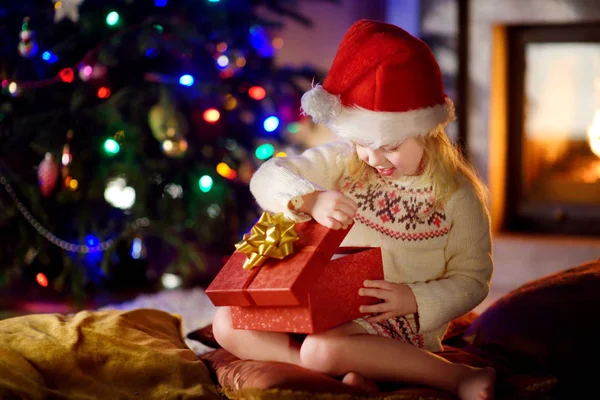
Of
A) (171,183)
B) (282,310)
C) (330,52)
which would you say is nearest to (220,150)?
(171,183)

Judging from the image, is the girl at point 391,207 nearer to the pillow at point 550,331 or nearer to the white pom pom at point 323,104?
the white pom pom at point 323,104

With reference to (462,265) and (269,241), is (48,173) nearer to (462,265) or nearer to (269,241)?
(269,241)

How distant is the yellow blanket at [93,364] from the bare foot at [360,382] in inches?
8.8

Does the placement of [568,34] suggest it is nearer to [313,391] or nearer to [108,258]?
[108,258]

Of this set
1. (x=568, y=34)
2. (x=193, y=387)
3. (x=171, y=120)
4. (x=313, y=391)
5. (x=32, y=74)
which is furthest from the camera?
(x=568, y=34)

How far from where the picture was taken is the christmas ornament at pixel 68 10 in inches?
89.3

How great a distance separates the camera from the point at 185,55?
7.63ft

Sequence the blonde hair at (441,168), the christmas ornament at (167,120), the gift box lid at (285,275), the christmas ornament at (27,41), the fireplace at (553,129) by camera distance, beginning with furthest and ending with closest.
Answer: the fireplace at (553,129) < the christmas ornament at (167,120) < the christmas ornament at (27,41) < the blonde hair at (441,168) < the gift box lid at (285,275)

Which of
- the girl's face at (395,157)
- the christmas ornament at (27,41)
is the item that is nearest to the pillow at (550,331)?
the girl's face at (395,157)

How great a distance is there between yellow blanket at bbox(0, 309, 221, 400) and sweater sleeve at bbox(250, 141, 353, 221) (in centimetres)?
32

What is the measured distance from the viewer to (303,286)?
1.21 meters

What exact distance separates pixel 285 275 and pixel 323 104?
311 millimetres

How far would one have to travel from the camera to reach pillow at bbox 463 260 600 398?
1.44 metres

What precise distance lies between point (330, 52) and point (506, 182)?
898mm
